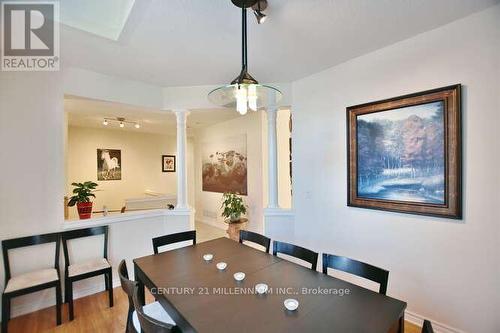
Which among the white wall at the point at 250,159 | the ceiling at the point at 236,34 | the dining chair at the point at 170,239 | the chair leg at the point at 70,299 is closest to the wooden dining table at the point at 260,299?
the dining chair at the point at 170,239

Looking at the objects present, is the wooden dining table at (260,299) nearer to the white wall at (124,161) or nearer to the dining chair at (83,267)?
the dining chair at (83,267)

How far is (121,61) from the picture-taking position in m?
2.43

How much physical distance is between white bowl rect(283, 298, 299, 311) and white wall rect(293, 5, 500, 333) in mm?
1491

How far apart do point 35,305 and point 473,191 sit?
13.4 ft

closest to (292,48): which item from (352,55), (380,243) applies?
(352,55)

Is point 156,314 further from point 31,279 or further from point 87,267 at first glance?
point 31,279

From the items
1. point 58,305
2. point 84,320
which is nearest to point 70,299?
point 58,305

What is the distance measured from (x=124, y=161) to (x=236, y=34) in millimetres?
5546

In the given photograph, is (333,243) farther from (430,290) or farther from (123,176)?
(123,176)

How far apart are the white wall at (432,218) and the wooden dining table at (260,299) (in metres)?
1.09

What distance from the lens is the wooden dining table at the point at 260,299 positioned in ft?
3.43

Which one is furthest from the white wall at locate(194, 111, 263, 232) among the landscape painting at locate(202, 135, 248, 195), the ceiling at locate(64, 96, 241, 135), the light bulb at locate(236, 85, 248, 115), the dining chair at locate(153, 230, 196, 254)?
the light bulb at locate(236, 85, 248, 115)

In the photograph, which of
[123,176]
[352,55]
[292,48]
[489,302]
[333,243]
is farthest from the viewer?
[123,176]

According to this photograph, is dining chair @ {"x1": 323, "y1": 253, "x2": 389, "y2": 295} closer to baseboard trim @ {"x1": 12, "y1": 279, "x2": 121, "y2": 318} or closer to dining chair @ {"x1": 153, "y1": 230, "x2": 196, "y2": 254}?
dining chair @ {"x1": 153, "y1": 230, "x2": 196, "y2": 254}
